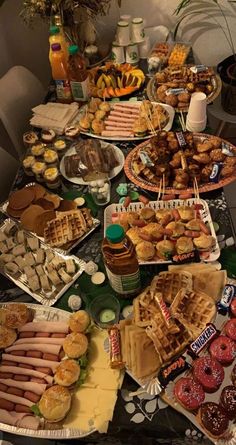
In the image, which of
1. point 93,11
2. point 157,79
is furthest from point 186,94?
point 93,11

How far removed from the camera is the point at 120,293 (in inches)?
54.6

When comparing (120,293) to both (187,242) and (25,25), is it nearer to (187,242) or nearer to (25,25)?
(187,242)

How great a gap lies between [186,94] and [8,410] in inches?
64.6

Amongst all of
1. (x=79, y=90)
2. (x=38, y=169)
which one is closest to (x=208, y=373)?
(x=38, y=169)

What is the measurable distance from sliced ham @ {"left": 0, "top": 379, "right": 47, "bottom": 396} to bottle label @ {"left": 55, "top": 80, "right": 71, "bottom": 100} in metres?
1.48

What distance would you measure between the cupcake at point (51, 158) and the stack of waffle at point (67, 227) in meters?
0.31

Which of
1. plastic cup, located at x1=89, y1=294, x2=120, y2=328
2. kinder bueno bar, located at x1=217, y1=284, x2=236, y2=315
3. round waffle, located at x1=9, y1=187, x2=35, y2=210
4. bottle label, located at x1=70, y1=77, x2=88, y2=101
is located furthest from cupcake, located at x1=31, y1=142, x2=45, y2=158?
kinder bueno bar, located at x1=217, y1=284, x2=236, y2=315

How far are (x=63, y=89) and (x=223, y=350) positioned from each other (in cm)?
156

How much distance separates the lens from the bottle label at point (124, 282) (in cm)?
131

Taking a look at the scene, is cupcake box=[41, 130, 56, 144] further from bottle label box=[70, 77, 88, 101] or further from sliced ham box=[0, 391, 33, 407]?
sliced ham box=[0, 391, 33, 407]

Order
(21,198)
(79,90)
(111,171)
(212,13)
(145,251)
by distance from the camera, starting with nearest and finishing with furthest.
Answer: (145,251) < (21,198) < (111,171) < (79,90) < (212,13)

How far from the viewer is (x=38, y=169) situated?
1.78 m

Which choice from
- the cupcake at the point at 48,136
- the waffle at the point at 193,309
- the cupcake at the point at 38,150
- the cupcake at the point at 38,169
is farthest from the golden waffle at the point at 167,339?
the cupcake at the point at 48,136

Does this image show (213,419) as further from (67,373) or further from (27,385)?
(27,385)
